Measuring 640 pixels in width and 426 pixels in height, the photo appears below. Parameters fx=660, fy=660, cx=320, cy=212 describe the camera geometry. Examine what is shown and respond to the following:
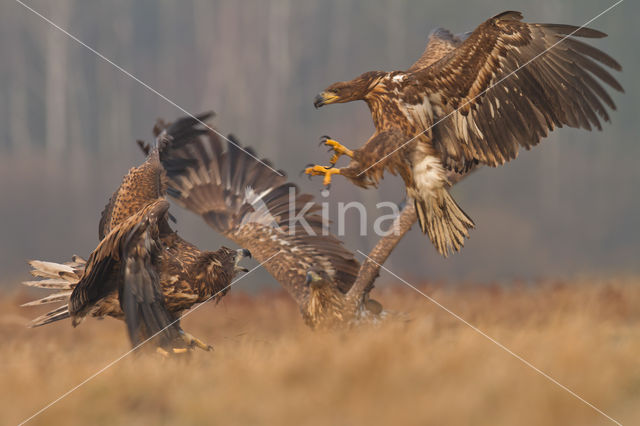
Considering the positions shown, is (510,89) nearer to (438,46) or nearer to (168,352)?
(438,46)

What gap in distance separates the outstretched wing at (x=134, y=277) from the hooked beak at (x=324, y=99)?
1423 mm

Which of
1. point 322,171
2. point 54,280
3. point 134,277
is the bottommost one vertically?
point 54,280

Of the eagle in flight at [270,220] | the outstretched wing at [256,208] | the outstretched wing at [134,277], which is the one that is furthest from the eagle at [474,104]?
the outstretched wing at [256,208]

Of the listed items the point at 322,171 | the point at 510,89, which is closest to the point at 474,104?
the point at 510,89

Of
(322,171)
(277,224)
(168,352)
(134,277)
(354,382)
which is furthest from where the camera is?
(277,224)

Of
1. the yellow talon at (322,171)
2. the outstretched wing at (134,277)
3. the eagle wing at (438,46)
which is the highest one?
the eagle wing at (438,46)

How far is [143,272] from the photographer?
4.72 metres

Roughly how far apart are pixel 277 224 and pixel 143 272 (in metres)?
2.95

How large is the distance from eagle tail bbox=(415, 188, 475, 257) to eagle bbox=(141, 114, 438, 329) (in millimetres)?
1474

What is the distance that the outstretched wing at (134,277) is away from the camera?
469 centimetres

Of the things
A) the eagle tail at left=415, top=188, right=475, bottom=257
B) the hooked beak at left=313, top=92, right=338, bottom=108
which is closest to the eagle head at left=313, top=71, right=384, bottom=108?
the hooked beak at left=313, top=92, right=338, bottom=108

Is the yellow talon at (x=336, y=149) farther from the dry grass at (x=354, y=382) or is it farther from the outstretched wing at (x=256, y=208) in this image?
the outstretched wing at (x=256, y=208)

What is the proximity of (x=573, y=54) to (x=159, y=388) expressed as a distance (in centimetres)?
373

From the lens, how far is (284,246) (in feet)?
24.1
